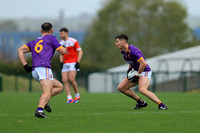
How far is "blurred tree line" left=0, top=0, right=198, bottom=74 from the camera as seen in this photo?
188ft

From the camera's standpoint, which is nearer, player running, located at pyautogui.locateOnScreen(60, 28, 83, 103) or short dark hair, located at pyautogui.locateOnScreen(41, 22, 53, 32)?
short dark hair, located at pyautogui.locateOnScreen(41, 22, 53, 32)

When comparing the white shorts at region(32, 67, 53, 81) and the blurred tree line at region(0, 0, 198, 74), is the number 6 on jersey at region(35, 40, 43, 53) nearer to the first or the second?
the white shorts at region(32, 67, 53, 81)

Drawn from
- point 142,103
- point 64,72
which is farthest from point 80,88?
point 142,103

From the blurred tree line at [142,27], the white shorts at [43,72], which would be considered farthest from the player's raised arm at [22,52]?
the blurred tree line at [142,27]

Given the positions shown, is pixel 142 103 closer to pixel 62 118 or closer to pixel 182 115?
pixel 182 115

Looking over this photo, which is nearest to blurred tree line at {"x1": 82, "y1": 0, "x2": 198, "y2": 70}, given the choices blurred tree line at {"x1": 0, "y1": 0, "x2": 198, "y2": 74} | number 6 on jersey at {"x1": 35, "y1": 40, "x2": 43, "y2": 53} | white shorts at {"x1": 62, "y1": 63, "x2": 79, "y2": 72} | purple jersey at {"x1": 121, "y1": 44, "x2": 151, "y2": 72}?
blurred tree line at {"x1": 0, "y1": 0, "x2": 198, "y2": 74}

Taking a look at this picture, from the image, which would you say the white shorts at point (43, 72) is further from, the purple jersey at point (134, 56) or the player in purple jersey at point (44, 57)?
the purple jersey at point (134, 56)

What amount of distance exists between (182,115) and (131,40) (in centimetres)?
4675

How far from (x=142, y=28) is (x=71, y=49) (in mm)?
43062

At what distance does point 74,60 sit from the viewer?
15.6 meters

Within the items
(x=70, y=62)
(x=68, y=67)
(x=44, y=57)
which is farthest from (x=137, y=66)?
(x=68, y=67)

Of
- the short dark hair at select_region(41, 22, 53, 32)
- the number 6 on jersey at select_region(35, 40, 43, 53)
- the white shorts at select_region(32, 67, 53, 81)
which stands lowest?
the white shorts at select_region(32, 67, 53, 81)

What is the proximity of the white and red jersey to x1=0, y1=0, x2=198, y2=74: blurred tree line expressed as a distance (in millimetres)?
41086

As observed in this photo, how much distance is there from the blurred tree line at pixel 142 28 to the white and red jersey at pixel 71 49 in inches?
1618
